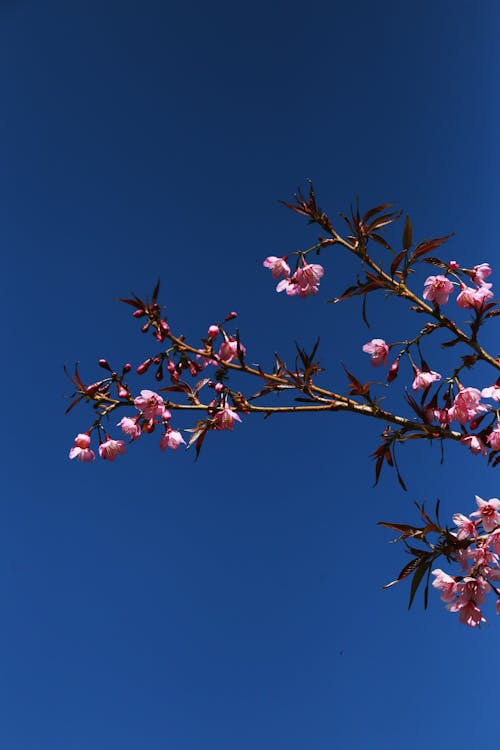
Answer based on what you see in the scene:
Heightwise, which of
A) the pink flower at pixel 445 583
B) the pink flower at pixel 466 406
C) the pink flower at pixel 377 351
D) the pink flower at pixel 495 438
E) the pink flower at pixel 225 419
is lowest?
the pink flower at pixel 445 583

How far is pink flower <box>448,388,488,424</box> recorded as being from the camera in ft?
6.88

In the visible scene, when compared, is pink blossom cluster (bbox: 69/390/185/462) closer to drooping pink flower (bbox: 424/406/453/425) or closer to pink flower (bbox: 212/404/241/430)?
pink flower (bbox: 212/404/241/430)

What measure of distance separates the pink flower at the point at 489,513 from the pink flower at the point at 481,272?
81cm

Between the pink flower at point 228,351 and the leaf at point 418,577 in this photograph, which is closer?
the leaf at point 418,577

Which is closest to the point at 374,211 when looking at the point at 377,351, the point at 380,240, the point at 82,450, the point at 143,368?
the point at 380,240

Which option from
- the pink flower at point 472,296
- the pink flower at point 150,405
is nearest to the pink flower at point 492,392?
the pink flower at point 472,296

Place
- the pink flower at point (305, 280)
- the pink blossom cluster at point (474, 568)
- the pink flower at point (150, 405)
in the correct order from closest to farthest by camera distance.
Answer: the pink blossom cluster at point (474, 568) → the pink flower at point (150, 405) → the pink flower at point (305, 280)

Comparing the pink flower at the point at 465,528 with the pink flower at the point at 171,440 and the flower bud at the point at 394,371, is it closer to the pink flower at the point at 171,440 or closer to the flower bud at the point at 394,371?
the flower bud at the point at 394,371

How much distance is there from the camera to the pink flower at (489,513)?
1.90m

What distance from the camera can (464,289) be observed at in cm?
227

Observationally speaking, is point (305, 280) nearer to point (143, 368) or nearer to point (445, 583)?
point (143, 368)

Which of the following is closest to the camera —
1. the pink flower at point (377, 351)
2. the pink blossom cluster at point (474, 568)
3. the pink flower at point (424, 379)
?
the pink blossom cluster at point (474, 568)

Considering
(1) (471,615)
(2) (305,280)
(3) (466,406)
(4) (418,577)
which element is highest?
(2) (305,280)

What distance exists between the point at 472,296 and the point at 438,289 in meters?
0.13
